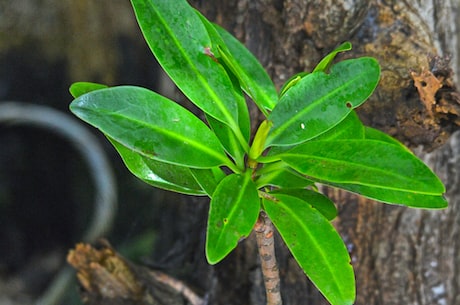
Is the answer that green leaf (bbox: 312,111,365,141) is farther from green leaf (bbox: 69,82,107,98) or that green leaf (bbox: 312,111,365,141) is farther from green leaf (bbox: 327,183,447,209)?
green leaf (bbox: 69,82,107,98)

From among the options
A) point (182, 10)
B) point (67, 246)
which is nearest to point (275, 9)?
point (182, 10)

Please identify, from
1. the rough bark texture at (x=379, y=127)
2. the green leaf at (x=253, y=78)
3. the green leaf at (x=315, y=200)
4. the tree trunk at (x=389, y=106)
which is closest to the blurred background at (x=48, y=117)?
the rough bark texture at (x=379, y=127)

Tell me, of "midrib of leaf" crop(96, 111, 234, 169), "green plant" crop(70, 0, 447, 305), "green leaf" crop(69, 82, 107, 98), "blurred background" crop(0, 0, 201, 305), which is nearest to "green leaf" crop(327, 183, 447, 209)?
"green plant" crop(70, 0, 447, 305)

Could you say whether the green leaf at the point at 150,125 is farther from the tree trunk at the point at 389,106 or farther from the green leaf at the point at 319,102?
the tree trunk at the point at 389,106

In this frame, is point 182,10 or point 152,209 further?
point 152,209

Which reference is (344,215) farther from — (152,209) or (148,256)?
(152,209)

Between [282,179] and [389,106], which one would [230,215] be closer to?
[282,179]

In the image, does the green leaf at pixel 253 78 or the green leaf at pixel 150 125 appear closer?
the green leaf at pixel 150 125
